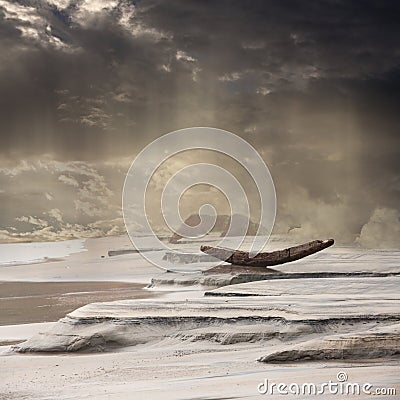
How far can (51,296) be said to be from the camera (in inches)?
691

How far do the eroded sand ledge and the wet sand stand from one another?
3.25m

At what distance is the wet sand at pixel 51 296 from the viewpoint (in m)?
13.5

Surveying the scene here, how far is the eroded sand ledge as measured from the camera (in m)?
8.39

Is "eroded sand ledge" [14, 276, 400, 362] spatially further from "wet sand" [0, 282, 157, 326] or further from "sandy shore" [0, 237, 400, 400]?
"wet sand" [0, 282, 157, 326]

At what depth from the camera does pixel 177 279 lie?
18.7m

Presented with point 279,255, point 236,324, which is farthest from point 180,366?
point 279,255

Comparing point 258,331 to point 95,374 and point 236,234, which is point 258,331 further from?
point 236,234

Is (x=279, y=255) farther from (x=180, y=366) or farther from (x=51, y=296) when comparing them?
(x=180, y=366)

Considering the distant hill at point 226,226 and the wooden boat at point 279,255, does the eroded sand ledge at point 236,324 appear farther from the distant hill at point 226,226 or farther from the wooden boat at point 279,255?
the distant hill at point 226,226

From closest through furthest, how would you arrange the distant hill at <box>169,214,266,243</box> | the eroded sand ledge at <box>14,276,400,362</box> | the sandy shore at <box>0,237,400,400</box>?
the sandy shore at <box>0,237,400,400</box> < the eroded sand ledge at <box>14,276,400,362</box> < the distant hill at <box>169,214,266,243</box>

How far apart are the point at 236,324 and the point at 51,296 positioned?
30.9 feet

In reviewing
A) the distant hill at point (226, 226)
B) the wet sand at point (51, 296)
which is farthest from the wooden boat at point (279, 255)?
the distant hill at point (226, 226)

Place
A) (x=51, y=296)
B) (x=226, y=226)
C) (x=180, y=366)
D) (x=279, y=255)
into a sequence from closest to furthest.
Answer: (x=180, y=366)
(x=51, y=296)
(x=279, y=255)
(x=226, y=226)

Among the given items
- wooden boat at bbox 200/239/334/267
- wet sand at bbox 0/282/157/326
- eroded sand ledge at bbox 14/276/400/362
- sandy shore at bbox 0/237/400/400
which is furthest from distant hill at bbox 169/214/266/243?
eroded sand ledge at bbox 14/276/400/362
